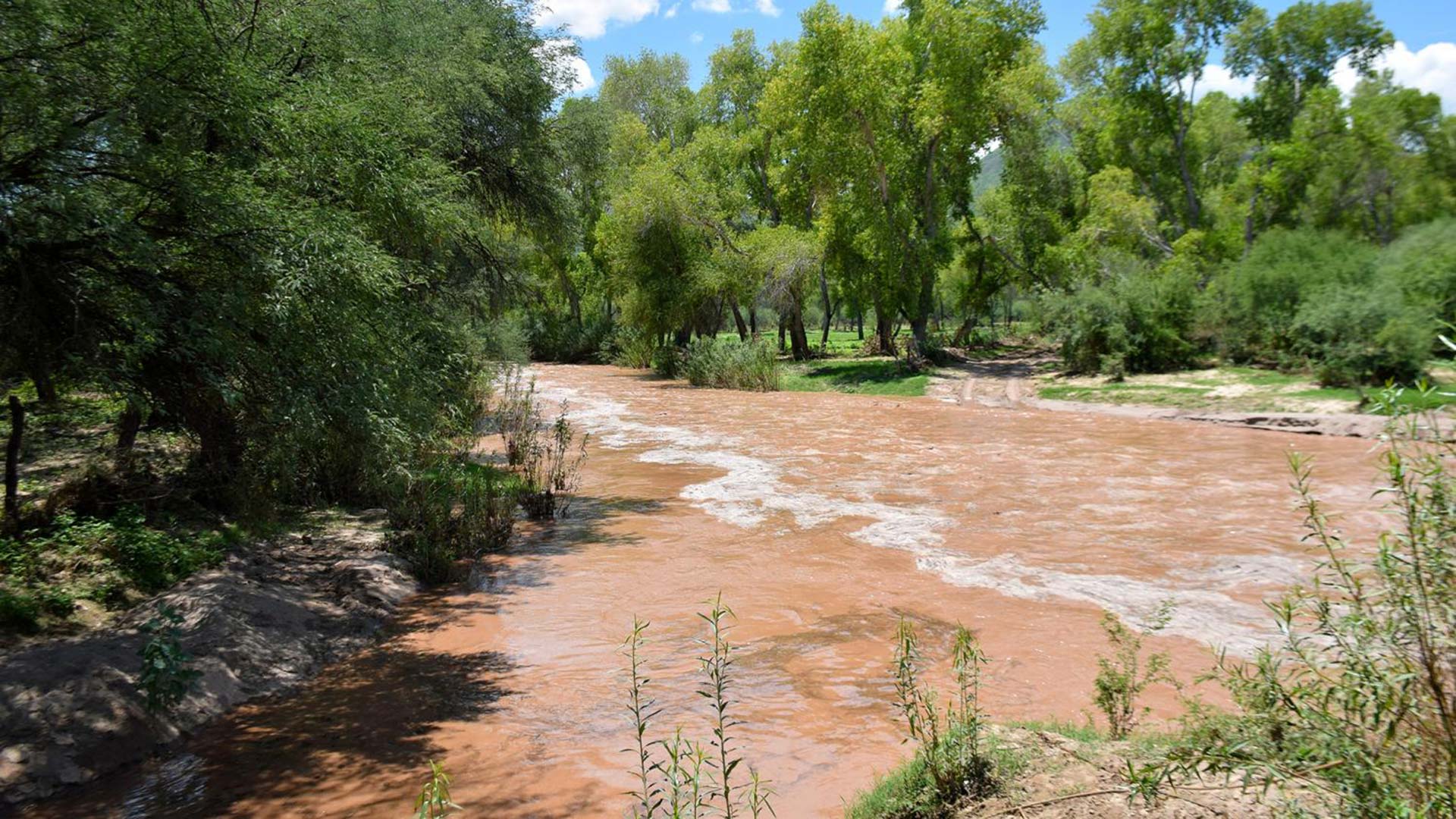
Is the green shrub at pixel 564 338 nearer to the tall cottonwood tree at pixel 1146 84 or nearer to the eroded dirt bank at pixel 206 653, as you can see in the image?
the tall cottonwood tree at pixel 1146 84

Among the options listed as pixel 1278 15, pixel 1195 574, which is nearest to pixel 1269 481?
pixel 1195 574

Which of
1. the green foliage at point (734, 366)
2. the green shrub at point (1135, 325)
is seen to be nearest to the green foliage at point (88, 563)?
the green foliage at point (734, 366)

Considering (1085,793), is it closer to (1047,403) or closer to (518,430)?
(518,430)

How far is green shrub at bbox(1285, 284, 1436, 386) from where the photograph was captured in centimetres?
1906

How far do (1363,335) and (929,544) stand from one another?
54.6 ft

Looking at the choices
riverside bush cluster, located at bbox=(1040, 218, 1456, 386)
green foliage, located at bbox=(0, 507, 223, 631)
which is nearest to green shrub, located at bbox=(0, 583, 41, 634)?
green foliage, located at bbox=(0, 507, 223, 631)

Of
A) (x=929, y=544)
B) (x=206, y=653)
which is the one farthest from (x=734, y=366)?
(x=206, y=653)

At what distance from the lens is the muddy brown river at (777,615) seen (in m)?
4.89

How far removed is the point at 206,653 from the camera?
20.0 ft

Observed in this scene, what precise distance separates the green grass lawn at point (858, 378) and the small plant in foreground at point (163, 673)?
26182 millimetres

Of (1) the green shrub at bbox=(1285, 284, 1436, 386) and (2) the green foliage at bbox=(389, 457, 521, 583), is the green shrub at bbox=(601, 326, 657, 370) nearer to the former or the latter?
(1) the green shrub at bbox=(1285, 284, 1436, 386)

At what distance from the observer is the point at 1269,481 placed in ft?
45.1

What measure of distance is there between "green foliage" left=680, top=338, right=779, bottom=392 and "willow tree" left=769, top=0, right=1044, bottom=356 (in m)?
6.01

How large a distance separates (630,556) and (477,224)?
6.52 m
